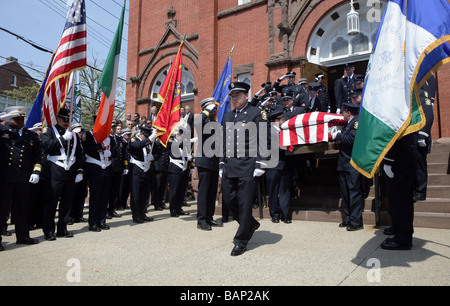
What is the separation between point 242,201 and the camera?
4.23m

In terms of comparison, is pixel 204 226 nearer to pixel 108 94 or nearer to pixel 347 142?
pixel 347 142

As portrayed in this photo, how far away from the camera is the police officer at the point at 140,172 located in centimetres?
684

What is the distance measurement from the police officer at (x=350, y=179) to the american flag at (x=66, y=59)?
4.98m

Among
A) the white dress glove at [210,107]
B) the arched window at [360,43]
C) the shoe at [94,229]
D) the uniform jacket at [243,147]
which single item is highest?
the arched window at [360,43]

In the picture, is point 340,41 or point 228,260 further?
point 340,41

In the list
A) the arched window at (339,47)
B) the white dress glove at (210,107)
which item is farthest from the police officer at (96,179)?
the arched window at (339,47)

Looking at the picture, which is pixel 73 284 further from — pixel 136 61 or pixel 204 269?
pixel 136 61

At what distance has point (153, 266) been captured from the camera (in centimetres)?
355

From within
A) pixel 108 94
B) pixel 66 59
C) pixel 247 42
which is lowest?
pixel 108 94

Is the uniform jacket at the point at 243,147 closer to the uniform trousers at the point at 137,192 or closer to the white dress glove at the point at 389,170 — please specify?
the white dress glove at the point at 389,170

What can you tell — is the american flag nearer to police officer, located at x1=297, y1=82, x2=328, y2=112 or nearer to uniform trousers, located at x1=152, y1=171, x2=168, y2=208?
uniform trousers, located at x1=152, y1=171, x2=168, y2=208

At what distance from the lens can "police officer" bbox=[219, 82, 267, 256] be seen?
419 centimetres

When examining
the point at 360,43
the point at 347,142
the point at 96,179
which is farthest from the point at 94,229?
the point at 360,43

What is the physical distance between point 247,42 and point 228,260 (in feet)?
33.6
